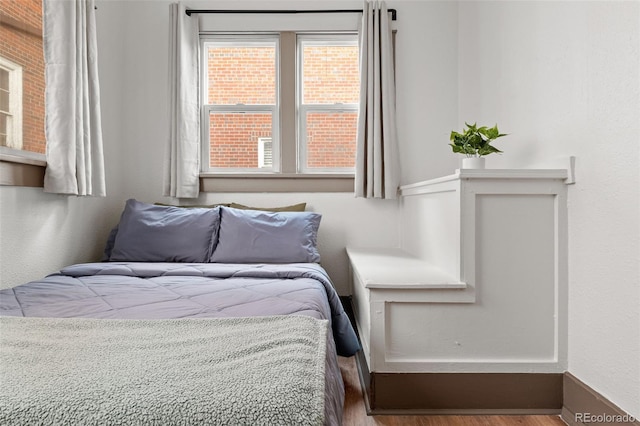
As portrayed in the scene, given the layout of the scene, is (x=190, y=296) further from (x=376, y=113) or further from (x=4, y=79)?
(x=376, y=113)

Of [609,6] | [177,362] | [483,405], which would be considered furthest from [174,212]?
[609,6]

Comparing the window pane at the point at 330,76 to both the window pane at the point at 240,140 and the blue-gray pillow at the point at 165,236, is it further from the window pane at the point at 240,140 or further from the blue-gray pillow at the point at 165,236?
the blue-gray pillow at the point at 165,236

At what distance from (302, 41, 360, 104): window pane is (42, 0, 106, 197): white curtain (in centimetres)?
139

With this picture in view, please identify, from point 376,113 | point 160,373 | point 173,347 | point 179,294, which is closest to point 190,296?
point 179,294

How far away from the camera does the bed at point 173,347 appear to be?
654 millimetres

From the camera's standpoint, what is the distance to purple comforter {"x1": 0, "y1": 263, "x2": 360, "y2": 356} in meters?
1.24

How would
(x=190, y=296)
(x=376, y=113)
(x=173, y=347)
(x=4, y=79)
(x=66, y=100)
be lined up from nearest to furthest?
(x=173, y=347) < (x=190, y=296) < (x=4, y=79) < (x=66, y=100) < (x=376, y=113)

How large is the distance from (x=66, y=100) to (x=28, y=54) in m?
0.31

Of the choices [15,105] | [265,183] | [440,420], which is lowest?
[440,420]

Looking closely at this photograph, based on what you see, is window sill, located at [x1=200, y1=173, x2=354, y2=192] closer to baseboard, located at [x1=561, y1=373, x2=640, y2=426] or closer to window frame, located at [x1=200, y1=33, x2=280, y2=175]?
window frame, located at [x1=200, y1=33, x2=280, y2=175]

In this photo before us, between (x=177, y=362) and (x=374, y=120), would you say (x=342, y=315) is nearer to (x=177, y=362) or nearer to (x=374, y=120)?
(x=177, y=362)

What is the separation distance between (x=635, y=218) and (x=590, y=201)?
0.22 meters

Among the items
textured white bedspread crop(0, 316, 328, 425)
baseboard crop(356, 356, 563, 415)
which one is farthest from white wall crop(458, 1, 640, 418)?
textured white bedspread crop(0, 316, 328, 425)

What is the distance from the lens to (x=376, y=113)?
8.61ft
